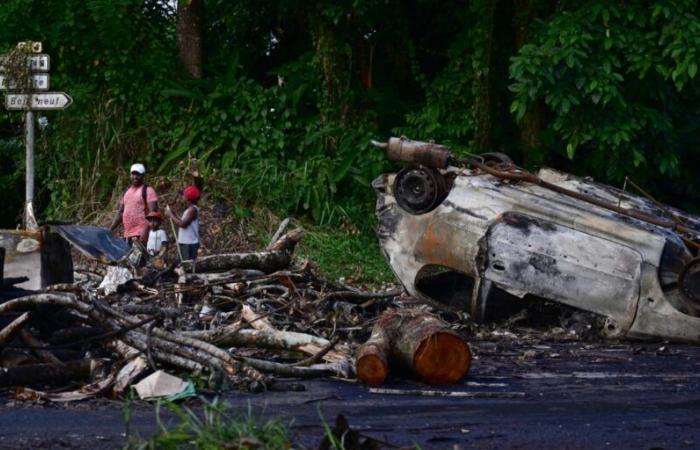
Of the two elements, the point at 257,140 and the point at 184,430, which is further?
the point at 257,140

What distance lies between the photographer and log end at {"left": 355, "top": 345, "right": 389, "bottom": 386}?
28.4ft

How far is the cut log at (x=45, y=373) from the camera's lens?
8203 mm

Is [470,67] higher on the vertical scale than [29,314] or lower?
higher

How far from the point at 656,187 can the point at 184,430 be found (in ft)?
50.4

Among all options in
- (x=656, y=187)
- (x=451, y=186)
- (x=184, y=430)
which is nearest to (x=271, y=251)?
(x=451, y=186)

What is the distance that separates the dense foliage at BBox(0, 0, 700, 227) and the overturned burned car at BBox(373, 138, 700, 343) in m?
5.83

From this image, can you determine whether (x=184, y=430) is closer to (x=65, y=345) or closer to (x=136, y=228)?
(x=65, y=345)

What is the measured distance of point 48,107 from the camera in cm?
1653

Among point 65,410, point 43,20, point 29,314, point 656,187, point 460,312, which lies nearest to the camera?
point 65,410

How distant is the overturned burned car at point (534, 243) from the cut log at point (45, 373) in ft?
15.4

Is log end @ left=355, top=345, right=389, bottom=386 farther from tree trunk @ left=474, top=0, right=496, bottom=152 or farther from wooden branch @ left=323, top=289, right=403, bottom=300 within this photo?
tree trunk @ left=474, top=0, right=496, bottom=152

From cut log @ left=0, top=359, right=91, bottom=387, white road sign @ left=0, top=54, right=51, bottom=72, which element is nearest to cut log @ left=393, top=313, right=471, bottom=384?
cut log @ left=0, top=359, right=91, bottom=387

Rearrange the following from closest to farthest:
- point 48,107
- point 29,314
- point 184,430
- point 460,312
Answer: point 184,430 < point 29,314 < point 460,312 < point 48,107

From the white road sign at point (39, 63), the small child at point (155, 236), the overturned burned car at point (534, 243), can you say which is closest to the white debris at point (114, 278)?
the overturned burned car at point (534, 243)
